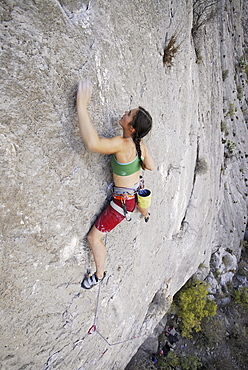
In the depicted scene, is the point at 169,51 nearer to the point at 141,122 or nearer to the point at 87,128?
the point at 141,122

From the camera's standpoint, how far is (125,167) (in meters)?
1.94

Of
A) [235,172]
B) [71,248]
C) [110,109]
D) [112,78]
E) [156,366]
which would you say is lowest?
[156,366]

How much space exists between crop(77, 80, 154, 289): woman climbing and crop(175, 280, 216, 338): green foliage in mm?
7186

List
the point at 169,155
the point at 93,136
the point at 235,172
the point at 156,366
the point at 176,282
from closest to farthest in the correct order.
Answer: the point at 93,136
the point at 169,155
the point at 176,282
the point at 156,366
the point at 235,172

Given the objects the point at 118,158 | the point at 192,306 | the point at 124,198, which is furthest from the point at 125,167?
the point at 192,306

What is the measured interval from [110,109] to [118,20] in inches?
32.7

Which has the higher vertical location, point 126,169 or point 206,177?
point 126,169

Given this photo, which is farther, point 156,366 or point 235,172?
point 235,172

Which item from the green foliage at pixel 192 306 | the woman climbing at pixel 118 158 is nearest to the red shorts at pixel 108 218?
the woman climbing at pixel 118 158

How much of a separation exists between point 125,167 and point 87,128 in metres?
0.55

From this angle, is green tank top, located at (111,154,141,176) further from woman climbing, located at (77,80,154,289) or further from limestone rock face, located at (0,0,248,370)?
Result: limestone rock face, located at (0,0,248,370)

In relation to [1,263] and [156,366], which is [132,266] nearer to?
[1,263]

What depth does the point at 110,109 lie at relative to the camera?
1992 mm

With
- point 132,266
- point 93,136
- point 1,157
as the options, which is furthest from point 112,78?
point 132,266
